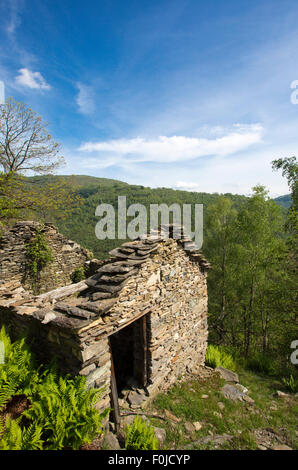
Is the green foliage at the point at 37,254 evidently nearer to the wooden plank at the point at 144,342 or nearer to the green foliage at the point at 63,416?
the wooden plank at the point at 144,342

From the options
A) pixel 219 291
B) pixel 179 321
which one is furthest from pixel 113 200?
pixel 179 321

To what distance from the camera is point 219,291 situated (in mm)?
15188

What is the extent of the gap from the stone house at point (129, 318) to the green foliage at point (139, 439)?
593 mm

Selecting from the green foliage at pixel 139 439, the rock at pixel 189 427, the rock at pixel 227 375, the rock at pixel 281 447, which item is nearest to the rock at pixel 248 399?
the rock at pixel 227 375

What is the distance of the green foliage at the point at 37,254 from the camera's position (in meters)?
8.31

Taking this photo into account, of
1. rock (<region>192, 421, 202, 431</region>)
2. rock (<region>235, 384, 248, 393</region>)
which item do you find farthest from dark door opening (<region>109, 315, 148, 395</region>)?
rock (<region>235, 384, 248, 393</region>)

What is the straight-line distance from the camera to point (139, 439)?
3256 mm

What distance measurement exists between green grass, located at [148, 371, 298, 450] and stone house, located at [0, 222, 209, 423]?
17.0 inches

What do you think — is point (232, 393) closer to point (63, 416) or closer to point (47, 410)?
point (63, 416)

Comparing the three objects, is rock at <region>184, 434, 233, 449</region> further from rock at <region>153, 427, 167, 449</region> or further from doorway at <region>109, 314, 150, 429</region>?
doorway at <region>109, 314, 150, 429</region>

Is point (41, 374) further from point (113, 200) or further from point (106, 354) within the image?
point (113, 200)

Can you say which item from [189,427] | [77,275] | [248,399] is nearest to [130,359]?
[189,427]

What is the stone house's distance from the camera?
3.40 meters

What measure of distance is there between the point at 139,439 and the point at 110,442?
44 centimetres
